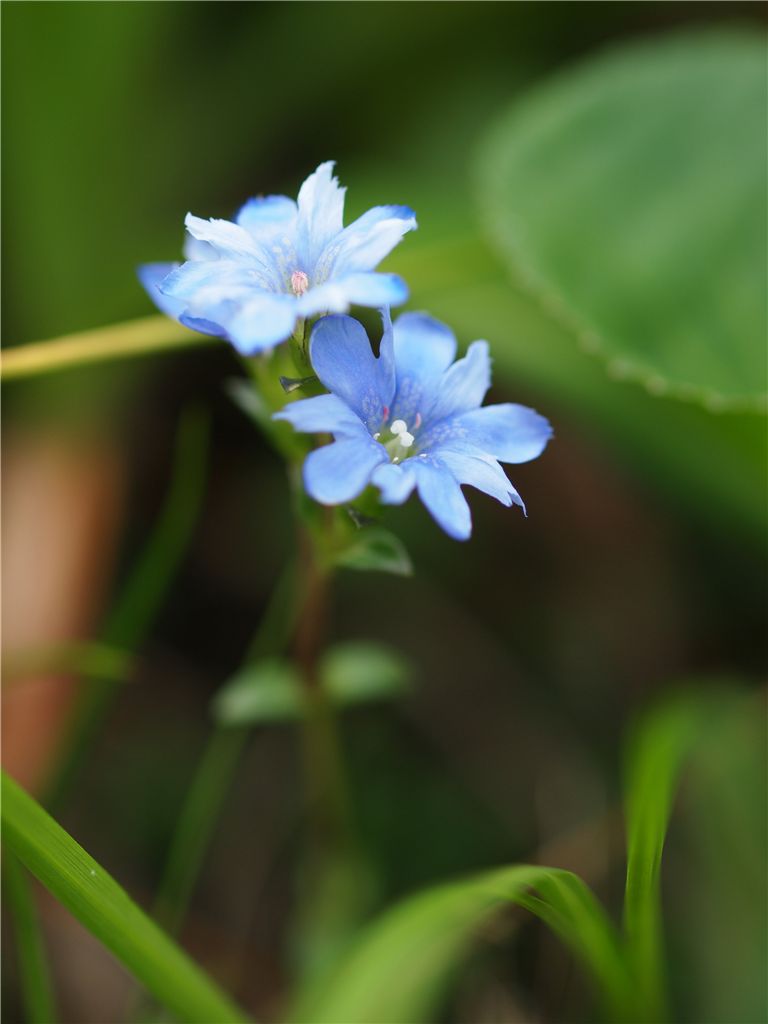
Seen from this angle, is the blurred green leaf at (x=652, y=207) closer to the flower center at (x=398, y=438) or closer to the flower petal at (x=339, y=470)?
the flower center at (x=398, y=438)

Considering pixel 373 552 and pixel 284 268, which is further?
pixel 373 552

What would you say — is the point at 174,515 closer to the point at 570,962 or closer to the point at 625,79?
the point at 570,962

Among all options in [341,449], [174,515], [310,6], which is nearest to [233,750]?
[174,515]

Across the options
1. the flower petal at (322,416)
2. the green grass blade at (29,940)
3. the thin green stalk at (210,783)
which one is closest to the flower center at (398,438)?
the flower petal at (322,416)

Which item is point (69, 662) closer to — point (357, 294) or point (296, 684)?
point (296, 684)

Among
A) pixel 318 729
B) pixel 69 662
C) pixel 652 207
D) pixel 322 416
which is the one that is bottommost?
pixel 318 729

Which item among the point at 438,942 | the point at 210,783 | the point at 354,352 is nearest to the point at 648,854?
the point at 438,942

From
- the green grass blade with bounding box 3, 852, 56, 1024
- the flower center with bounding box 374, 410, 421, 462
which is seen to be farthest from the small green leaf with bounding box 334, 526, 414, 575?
the green grass blade with bounding box 3, 852, 56, 1024
